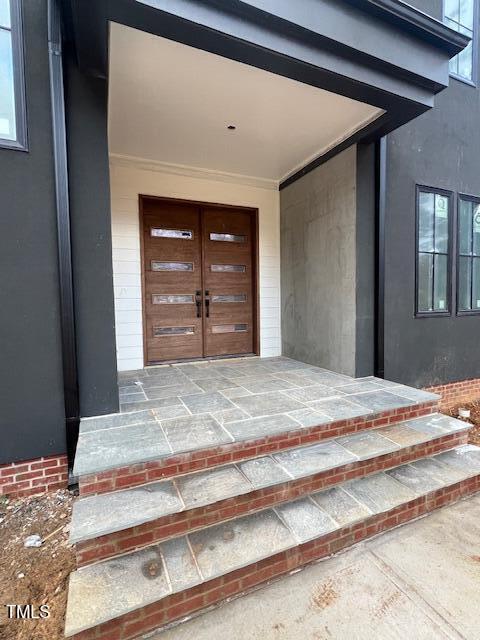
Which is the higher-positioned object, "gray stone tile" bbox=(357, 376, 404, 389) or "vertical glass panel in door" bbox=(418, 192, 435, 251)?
"vertical glass panel in door" bbox=(418, 192, 435, 251)

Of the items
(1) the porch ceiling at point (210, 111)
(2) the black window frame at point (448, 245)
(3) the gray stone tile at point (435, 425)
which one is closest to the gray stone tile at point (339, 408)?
(3) the gray stone tile at point (435, 425)

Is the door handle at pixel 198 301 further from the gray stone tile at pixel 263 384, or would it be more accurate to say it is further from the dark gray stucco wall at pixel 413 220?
the dark gray stucco wall at pixel 413 220

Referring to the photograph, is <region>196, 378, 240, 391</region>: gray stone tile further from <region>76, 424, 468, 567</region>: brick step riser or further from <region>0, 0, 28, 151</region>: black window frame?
<region>0, 0, 28, 151</region>: black window frame

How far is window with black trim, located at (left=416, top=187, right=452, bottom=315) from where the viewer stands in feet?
12.7

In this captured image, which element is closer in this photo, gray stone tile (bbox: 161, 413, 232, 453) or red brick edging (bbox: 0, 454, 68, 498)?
gray stone tile (bbox: 161, 413, 232, 453)

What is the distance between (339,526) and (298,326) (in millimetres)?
2747

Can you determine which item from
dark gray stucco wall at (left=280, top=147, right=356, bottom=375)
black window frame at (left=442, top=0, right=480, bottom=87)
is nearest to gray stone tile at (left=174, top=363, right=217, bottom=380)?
dark gray stucco wall at (left=280, top=147, right=356, bottom=375)

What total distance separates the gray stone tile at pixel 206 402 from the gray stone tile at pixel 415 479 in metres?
1.23

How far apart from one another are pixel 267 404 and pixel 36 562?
5.48 feet

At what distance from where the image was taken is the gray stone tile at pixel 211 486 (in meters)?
1.68

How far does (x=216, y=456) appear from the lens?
194 centimetres

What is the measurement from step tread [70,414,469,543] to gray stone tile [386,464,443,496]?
0.16 metres

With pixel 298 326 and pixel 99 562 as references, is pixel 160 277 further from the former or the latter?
pixel 99 562

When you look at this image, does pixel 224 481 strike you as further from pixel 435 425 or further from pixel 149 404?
pixel 435 425
